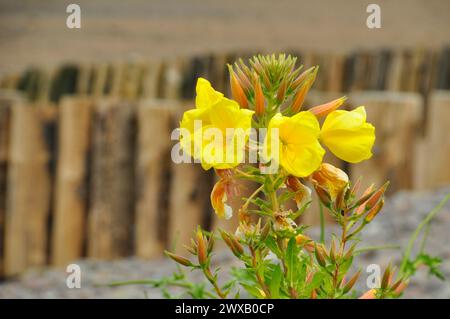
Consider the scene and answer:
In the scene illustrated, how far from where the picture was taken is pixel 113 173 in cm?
512

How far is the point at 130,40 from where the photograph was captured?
65.5 feet

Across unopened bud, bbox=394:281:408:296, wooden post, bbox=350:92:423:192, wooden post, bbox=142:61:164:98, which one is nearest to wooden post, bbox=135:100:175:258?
wooden post, bbox=350:92:423:192

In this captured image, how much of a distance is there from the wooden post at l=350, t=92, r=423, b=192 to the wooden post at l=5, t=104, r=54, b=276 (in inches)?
77.4

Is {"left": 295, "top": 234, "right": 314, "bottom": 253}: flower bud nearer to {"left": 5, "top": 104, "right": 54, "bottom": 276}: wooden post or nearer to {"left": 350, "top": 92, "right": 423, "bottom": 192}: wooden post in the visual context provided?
{"left": 350, "top": 92, "right": 423, "bottom": 192}: wooden post

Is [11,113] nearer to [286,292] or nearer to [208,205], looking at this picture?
[208,205]

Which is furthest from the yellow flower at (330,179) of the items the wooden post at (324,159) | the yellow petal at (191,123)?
the wooden post at (324,159)

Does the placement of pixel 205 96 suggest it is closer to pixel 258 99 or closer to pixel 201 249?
pixel 258 99

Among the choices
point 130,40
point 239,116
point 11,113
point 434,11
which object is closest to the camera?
point 239,116

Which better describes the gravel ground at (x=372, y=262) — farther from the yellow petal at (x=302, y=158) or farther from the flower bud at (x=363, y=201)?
the yellow petal at (x=302, y=158)

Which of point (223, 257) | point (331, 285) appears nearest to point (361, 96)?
point (223, 257)

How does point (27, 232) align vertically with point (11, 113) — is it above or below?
below

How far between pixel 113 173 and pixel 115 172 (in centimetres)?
1


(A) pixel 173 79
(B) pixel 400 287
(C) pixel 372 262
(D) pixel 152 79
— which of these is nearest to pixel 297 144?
(B) pixel 400 287

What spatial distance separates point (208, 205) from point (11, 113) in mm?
1440
